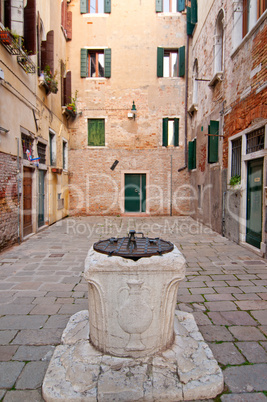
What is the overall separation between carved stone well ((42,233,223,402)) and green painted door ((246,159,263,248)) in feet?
14.0

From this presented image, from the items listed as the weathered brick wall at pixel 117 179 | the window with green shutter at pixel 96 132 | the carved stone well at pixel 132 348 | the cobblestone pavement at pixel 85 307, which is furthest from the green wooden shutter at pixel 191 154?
the carved stone well at pixel 132 348

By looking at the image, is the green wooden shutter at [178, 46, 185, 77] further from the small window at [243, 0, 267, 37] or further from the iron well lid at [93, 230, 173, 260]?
the iron well lid at [93, 230, 173, 260]

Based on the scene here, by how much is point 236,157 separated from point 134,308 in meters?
6.09

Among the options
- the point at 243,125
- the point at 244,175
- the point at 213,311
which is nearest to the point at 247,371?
the point at 213,311

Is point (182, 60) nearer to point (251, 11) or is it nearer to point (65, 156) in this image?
point (251, 11)

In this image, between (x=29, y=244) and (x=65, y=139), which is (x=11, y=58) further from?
(x=65, y=139)

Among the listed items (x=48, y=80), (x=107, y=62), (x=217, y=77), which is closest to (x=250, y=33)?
(x=217, y=77)

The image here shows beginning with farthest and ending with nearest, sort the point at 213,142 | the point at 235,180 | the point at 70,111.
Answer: the point at 70,111 → the point at 213,142 → the point at 235,180

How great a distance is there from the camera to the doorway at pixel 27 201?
7.37 metres

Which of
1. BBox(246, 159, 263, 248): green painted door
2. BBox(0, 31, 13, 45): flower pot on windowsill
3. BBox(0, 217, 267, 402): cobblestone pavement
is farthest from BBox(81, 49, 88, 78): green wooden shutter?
BBox(246, 159, 263, 248): green painted door

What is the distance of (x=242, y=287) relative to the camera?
12.7 feet

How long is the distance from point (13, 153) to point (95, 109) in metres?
6.91

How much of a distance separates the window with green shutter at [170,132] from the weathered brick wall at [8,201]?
24.7 feet

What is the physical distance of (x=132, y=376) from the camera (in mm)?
1884
